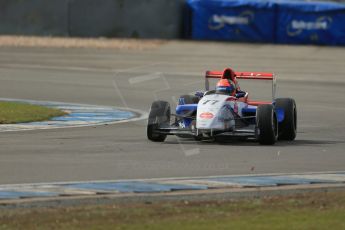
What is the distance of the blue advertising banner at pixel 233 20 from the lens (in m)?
40.1

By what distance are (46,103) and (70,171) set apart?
440 inches

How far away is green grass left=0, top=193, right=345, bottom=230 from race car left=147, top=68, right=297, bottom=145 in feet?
16.0

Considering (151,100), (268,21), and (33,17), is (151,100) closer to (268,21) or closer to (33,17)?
(268,21)

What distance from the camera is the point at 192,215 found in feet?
33.5

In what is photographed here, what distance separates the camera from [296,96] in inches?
1057

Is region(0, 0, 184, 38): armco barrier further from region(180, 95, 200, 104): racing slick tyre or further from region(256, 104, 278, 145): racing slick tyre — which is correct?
region(256, 104, 278, 145): racing slick tyre

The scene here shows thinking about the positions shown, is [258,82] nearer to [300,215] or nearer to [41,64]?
[41,64]

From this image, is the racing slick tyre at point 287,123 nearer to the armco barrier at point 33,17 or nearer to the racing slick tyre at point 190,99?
the racing slick tyre at point 190,99

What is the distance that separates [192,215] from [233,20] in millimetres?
30708

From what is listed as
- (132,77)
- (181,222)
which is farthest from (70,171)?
(132,77)

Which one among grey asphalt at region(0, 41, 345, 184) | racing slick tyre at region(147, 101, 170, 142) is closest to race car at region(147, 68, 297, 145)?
racing slick tyre at region(147, 101, 170, 142)

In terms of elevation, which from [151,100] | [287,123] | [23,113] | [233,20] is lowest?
[151,100]

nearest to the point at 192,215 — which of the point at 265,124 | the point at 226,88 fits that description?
the point at 265,124

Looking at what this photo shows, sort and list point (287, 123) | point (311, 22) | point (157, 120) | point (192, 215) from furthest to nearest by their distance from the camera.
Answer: point (311, 22)
point (287, 123)
point (157, 120)
point (192, 215)
